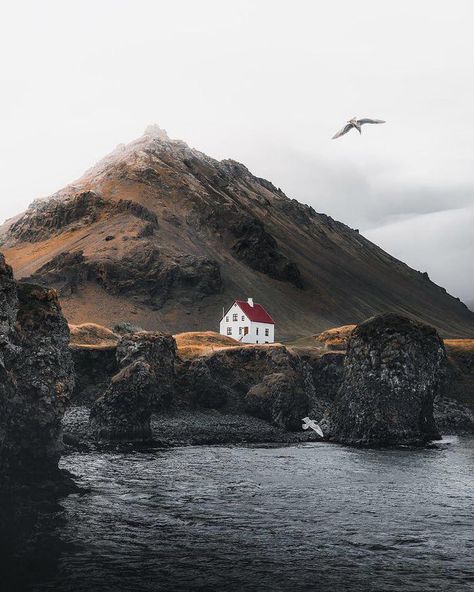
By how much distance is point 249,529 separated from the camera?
34844mm

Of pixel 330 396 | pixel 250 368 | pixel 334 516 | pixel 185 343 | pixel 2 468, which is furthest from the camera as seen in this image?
pixel 185 343

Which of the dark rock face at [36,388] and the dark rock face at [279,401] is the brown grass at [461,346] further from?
the dark rock face at [36,388]

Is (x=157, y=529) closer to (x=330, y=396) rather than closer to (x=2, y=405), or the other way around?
(x=2, y=405)

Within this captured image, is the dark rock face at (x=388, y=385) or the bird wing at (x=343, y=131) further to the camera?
the dark rock face at (x=388, y=385)

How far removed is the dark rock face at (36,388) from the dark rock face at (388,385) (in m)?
42.2

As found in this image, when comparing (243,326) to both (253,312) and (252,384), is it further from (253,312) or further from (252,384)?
(252,384)

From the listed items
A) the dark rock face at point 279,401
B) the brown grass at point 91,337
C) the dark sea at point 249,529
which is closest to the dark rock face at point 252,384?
the dark rock face at point 279,401

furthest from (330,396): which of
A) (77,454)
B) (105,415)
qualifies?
(77,454)

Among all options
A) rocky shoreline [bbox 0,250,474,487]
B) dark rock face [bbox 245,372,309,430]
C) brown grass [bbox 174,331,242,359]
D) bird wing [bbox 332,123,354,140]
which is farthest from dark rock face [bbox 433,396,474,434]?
bird wing [bbox 332,123,354,140]

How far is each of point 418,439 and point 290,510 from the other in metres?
43.5

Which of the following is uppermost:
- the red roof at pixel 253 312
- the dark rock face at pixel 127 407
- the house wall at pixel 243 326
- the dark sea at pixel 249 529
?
the red roof at pixel 253 312

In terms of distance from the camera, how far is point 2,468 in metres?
41.2

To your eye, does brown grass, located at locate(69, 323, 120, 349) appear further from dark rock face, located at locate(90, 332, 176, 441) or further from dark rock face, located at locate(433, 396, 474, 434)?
dark rock face, located at locate(433, 396, 474, 434)

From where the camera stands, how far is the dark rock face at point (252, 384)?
91438 millimetres
